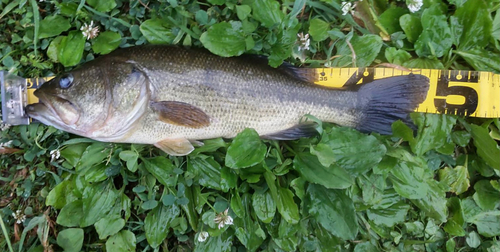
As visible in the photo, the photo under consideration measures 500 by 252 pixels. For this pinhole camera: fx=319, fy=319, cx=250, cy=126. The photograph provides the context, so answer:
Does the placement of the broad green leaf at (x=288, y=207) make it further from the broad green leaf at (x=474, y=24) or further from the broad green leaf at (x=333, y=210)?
the broad green leaf at (x=474, y=24)

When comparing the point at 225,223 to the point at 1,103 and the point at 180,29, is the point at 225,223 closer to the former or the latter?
the point at 180,29

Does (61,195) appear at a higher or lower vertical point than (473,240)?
higher

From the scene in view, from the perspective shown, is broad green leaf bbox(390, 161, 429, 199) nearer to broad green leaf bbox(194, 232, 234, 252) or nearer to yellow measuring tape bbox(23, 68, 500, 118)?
yellow measuring tape bbox(23, 68, 500, 118)

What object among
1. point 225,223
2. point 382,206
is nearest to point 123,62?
point 225,223

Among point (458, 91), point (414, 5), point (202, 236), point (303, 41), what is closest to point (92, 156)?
point (202, 236)

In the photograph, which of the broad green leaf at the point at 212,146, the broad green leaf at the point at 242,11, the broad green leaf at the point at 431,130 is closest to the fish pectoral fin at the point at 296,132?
the broad green leaf at the point at 212,146

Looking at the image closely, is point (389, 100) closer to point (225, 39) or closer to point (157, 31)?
point (225, 39)
